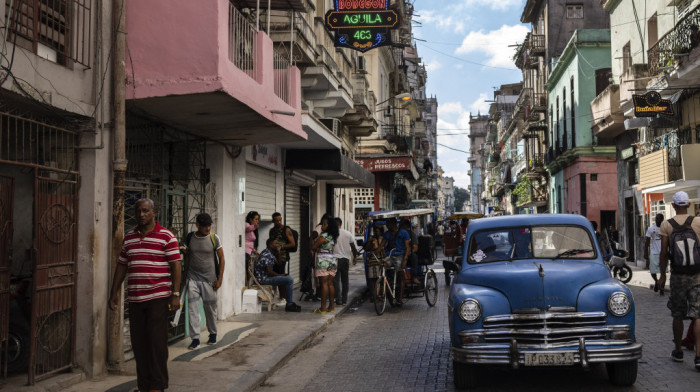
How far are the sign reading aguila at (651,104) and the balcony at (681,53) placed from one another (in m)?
0.43

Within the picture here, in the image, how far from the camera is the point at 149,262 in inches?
242

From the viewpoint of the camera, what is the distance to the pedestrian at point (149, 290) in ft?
20.0

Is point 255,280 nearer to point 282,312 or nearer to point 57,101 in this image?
point 282,312

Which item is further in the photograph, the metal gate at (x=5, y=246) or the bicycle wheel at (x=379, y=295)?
the bicycle wheel at (x=379, y=295)

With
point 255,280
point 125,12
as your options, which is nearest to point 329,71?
point 255,280

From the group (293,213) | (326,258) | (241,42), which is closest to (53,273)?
(241,42)

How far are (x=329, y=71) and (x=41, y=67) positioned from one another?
11.2 meters

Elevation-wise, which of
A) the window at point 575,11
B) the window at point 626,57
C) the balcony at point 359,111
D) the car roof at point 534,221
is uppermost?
the window at point 575,11

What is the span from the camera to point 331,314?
41.2 feet

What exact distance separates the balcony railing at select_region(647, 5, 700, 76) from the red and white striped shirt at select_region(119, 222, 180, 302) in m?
15.5

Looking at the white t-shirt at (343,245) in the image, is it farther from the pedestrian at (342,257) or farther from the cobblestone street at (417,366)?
the cobblestone street at (417,366)

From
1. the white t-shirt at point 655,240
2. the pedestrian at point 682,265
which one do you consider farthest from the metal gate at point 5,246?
the white t-shirt at point 655,240

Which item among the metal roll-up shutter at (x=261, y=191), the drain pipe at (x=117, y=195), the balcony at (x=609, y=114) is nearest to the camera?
the drain pipe at (x=117, y=195)

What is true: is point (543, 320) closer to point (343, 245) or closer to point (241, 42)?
point (241, 42)
